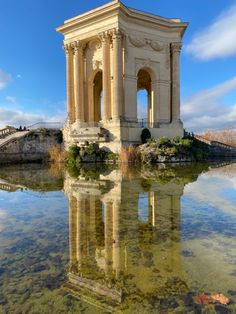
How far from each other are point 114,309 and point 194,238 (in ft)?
8.34

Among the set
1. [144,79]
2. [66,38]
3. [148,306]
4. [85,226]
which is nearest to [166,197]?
[85,226]

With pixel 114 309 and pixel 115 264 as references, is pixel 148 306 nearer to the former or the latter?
pixel 114 309

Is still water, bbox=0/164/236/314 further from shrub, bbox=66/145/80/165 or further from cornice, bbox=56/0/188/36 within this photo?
cornice, bbox=56/0/188/36

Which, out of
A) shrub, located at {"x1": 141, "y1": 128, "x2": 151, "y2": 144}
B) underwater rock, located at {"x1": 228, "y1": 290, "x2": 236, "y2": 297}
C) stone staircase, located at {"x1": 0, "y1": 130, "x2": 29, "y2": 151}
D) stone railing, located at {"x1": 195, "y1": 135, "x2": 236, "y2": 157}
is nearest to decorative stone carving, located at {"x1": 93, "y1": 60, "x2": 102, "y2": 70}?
shrub, located at {"x1": 141, "y1": 128, "x2": 151, "y2": 144}

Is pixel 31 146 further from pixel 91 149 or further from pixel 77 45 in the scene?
pixel 77 45

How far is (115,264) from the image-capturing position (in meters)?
3.92

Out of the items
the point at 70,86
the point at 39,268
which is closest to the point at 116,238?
the point at 39,268

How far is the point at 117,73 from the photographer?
2650 cm

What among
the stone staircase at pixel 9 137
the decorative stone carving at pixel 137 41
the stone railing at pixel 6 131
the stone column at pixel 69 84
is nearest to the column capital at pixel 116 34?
the decorative stone carving at pixel 137 41

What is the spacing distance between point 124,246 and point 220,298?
1842 millimetres

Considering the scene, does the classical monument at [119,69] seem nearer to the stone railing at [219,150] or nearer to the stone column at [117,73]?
the stone column at [117,73]

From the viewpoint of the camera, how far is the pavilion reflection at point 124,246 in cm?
332

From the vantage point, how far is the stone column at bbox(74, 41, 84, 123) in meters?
29.7

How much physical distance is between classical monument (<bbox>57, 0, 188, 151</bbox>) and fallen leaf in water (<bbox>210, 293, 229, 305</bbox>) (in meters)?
22.9
